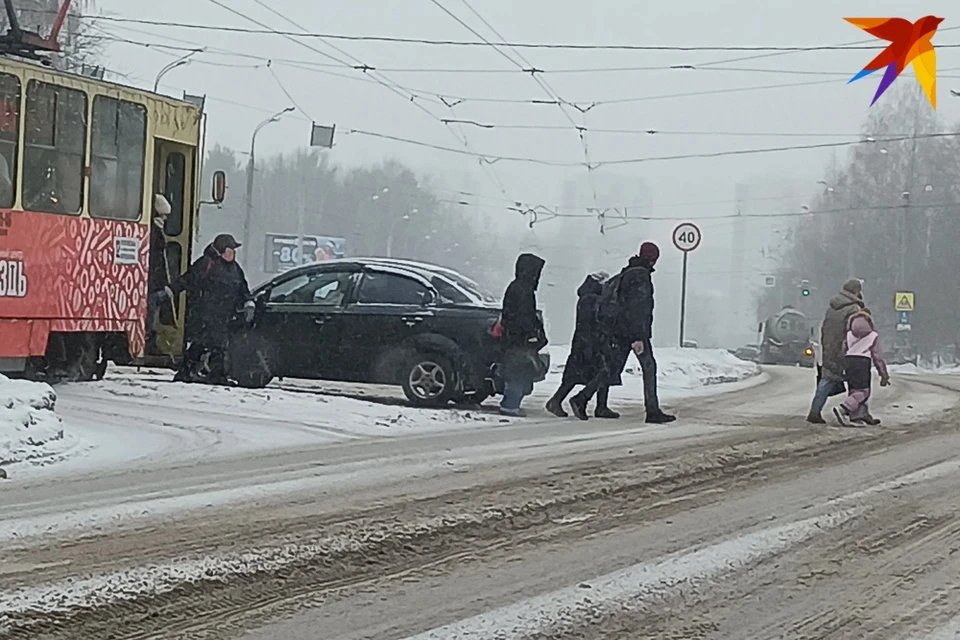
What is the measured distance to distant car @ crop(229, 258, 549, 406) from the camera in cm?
1434

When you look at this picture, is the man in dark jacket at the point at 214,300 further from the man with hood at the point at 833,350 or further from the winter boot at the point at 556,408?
the man with hood at the point at 833,350

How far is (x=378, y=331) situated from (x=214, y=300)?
1.79 metres

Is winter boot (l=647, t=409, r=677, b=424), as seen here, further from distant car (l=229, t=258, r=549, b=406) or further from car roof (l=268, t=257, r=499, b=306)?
car roof (l=268, t=257, r=499, b=306)

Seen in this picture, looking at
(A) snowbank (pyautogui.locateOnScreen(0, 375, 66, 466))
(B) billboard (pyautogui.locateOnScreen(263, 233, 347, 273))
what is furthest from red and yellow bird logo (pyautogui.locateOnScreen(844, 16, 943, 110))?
(B) billboard (pyautogui.locateOnScreen(263, 233, 347, 273))

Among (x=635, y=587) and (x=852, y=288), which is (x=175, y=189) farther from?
(x=635, y=587)

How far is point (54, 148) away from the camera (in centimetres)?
1370

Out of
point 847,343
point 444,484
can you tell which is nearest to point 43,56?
point 444,484

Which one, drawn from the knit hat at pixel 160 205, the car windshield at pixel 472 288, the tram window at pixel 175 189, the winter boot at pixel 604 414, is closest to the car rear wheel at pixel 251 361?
the knit hat at pixel 160 205

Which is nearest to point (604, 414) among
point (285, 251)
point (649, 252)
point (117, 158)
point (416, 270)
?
point (649, 252)

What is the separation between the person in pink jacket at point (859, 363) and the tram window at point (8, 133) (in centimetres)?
842

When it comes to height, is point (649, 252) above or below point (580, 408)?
above

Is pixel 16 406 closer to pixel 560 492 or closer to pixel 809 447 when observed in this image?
pixel 560 492

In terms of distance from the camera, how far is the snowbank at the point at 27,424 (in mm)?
9664

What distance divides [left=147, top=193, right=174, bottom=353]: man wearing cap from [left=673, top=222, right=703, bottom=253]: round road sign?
37.8 feet
